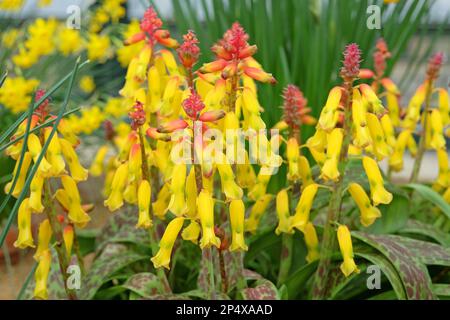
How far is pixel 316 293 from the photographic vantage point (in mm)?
1684

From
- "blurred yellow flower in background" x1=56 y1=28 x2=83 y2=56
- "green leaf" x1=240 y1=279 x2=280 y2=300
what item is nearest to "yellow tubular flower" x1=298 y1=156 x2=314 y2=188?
"green leaf" x1=240 y1=279 x2=280 y2=300

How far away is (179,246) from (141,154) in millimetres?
395

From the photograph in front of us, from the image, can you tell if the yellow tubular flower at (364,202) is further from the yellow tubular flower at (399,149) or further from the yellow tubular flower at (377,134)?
the yellow tubular flower at (399,149)

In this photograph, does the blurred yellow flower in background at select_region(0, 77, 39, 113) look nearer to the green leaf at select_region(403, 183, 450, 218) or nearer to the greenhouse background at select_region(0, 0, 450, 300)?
the greenhouse background at select_region(0, 0, 450, 300)

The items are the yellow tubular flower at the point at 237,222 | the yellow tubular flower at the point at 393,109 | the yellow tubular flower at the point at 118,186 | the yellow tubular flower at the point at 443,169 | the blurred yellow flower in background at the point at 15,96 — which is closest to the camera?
the yellow tubular flower at the point at 237,222

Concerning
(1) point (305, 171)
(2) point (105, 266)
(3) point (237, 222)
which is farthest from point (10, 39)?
(3) point (237, 222)

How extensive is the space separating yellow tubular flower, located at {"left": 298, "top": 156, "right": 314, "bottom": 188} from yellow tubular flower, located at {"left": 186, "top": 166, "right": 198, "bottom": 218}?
328 mm

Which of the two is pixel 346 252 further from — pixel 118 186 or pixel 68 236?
pixel 68 236

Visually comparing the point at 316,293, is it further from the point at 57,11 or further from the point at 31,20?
the point at 57,11

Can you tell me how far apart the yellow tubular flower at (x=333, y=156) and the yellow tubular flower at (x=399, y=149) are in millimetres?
520

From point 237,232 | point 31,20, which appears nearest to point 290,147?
point 237,232

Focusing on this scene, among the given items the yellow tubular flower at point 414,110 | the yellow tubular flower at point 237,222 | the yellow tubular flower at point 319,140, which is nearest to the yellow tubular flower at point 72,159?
the yellow tubular flower at point 237,222

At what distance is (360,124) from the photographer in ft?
4.65

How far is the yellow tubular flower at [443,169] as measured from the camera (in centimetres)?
192
